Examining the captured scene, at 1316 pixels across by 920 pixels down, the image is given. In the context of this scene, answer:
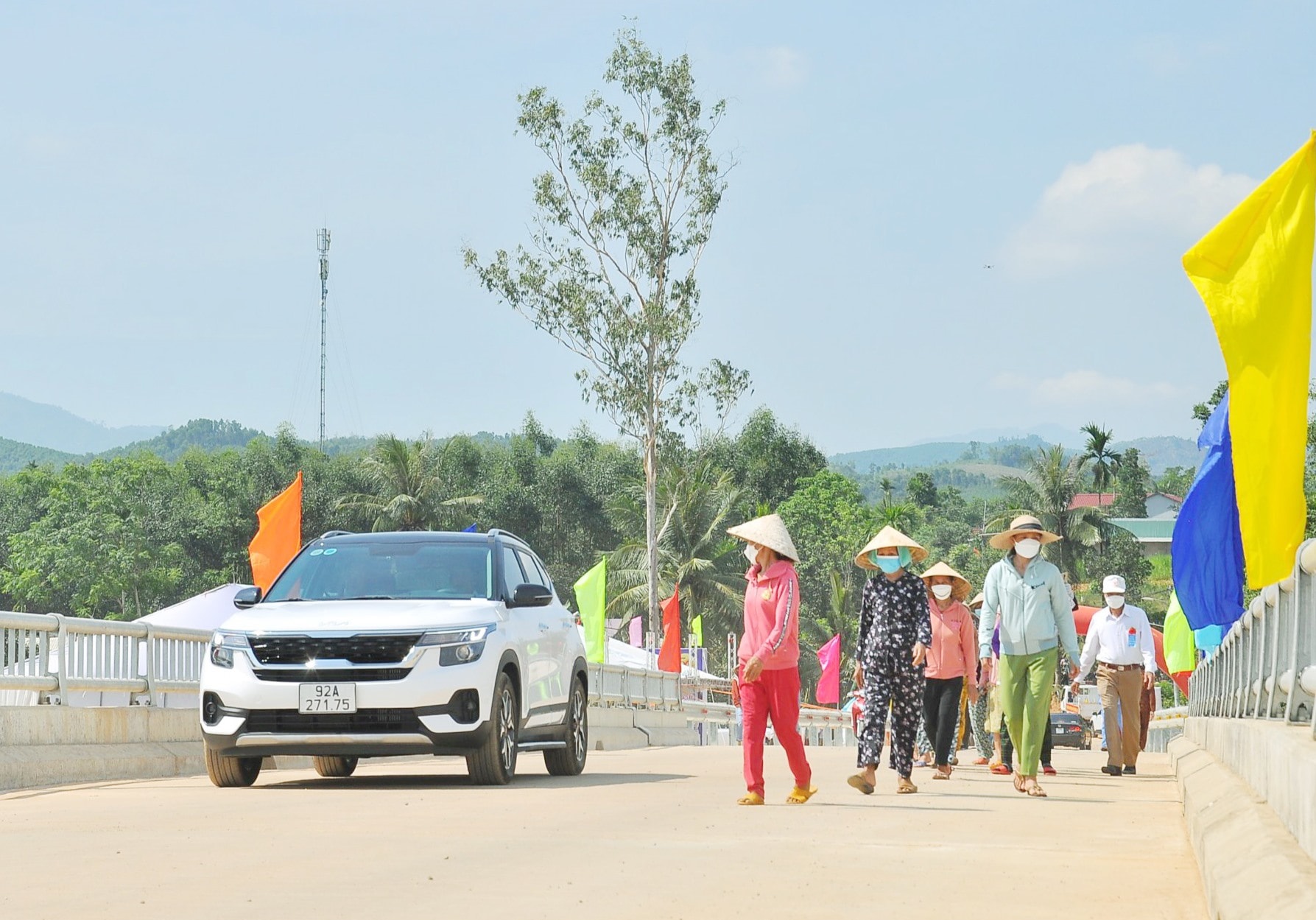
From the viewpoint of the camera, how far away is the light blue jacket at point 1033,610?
13953 mm

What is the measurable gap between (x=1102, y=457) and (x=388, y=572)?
3638 inches

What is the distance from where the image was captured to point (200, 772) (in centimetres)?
1675

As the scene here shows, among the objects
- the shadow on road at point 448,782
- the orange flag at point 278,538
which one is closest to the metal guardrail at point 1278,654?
the shadow on road at point 448,782

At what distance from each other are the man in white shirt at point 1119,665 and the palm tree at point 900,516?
223 feet

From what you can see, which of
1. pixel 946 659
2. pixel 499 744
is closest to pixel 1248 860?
pixel 499 744

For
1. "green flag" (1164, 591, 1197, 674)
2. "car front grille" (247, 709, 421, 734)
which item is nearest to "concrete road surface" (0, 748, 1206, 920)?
"car front grille" (247, 709, 421, 734)

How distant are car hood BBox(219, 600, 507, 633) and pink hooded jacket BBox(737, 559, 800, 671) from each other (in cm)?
239

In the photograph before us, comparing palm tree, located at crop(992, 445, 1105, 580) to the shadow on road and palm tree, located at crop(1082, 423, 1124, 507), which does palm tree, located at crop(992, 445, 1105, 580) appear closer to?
palm tree, located at crop(1082, 423, 1124, 507)

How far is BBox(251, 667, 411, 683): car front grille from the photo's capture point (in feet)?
42.9

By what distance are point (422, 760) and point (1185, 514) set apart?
8.42 meters

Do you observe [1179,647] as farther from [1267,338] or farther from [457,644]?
[1267,338]

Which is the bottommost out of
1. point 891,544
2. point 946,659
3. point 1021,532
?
point 946,659

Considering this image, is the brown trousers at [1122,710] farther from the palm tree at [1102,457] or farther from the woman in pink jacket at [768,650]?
the palm tree at [1102,457]

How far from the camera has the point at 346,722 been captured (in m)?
13.1
